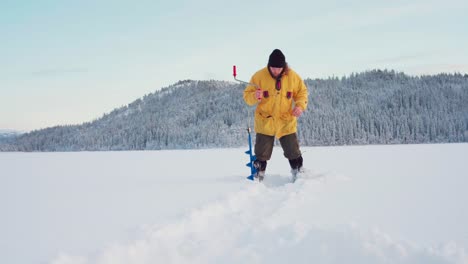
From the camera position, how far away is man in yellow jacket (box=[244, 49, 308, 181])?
6.47m

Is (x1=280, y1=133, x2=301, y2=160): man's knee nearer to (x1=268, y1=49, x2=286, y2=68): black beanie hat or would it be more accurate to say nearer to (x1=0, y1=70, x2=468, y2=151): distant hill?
(x1=268, y1=49, x2=286, y2=68): black beanie hat

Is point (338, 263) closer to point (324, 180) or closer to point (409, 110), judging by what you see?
point (324, 180)

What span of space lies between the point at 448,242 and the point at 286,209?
1541mm

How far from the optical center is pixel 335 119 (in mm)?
111750

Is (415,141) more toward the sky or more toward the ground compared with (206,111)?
more toward the ground

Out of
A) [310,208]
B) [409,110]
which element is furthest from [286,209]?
[409,110]

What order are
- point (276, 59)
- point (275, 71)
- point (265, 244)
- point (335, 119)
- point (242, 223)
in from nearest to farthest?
point (265, 244)
point (242, 223)
point (276, 59)
point (275, 71)
point (335, 119)

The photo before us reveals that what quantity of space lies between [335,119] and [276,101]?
10917 centimetres

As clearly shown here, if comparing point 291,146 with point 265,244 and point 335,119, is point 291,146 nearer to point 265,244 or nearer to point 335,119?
point 265,244

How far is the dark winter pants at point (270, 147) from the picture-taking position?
6.73 meters

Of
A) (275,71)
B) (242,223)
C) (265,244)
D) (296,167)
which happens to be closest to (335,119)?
(296,167)

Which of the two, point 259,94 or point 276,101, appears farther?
point 276,101

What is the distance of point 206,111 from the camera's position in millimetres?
154125

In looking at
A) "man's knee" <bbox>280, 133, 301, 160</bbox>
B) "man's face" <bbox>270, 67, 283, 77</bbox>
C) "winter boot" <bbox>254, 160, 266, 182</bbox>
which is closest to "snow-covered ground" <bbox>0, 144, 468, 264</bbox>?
"winter boot" <bbox>254, 160, 266, 182</bbox>
